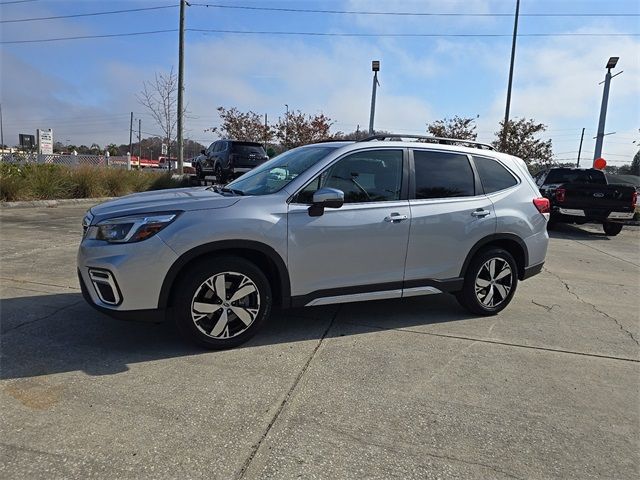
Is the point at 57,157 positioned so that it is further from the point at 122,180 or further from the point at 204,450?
the point at 204,450

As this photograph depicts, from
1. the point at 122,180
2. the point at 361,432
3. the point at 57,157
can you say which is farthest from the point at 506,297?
the point at 57,157

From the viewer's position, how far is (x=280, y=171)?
179 inches

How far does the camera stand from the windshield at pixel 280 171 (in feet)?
13.9

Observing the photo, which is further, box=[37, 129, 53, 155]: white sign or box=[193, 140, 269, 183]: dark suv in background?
box=[37, 129, 53, 155]: white sign

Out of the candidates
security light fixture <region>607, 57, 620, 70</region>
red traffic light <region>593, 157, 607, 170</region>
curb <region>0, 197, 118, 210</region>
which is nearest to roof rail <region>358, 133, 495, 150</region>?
curb <region>0, 197, 118, 210</region>

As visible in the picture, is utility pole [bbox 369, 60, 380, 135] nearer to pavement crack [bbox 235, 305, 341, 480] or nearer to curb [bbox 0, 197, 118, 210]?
curb [bbox 0, 197, 118, 210]

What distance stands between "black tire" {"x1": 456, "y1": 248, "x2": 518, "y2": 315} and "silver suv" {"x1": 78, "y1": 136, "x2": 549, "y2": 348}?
0.04 feet

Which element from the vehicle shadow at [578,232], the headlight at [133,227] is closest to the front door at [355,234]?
the headlight at [133,227]

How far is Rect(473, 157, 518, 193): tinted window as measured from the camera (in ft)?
16.6

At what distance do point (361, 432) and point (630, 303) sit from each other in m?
5.00

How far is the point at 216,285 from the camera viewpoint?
12.3ft

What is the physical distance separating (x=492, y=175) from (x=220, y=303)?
322 centimetres

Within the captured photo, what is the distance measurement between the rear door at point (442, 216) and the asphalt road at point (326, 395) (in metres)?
0.61

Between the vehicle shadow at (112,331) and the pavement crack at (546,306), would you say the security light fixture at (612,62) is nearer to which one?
the pavement crack at (546,306)
